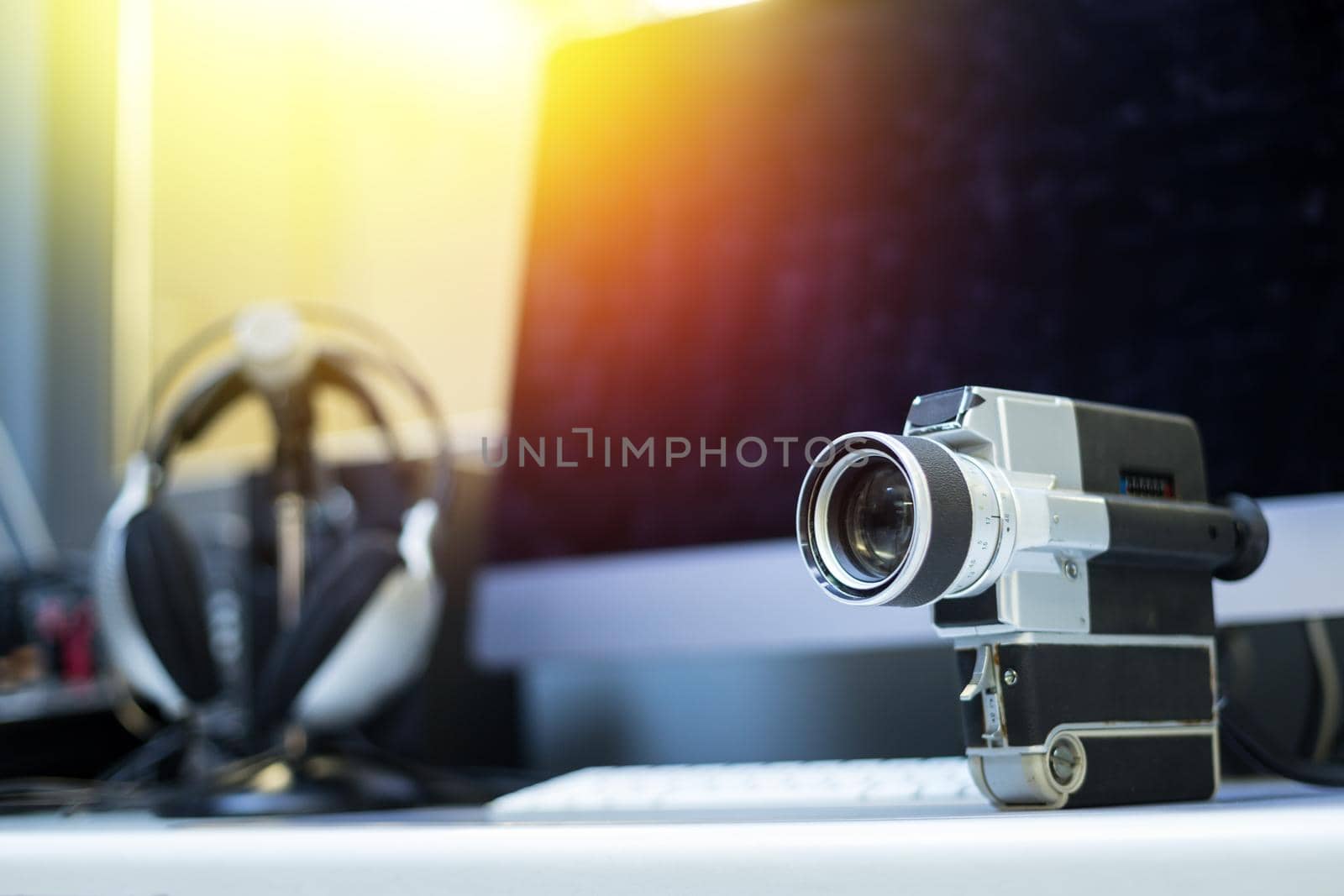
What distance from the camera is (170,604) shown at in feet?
2.25

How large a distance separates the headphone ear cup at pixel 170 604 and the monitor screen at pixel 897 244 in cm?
20

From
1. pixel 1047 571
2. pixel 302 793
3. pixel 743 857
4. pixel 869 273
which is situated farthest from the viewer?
pixel 869 273

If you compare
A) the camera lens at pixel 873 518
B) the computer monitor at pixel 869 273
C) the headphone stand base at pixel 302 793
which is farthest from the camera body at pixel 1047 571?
the headphone stand base at pixel 302 793

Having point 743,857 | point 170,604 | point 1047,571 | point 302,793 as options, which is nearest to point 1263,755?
point 1047,571

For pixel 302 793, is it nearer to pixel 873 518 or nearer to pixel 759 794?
pixel 759 794

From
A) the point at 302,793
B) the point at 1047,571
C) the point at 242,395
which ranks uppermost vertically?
the point at 242,395

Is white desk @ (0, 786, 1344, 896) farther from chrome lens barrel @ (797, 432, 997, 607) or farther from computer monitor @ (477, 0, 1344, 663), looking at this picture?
computer monitor @ (477, 0, 1344, 663)

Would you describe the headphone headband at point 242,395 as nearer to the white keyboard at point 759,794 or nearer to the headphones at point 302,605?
the headphones at point 302,605

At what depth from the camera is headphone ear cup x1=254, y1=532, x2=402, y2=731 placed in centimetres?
67

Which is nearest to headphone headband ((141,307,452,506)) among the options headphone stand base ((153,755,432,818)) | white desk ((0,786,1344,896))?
headphone stand base ((153,755,432,818))

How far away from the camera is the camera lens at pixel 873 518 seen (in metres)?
0.40

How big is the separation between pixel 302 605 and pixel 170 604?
0.23ft

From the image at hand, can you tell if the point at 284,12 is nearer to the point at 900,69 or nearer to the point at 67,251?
the point at 67,251

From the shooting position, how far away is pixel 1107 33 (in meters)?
0.69
